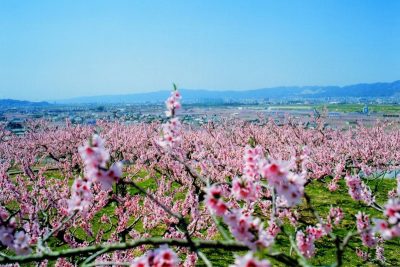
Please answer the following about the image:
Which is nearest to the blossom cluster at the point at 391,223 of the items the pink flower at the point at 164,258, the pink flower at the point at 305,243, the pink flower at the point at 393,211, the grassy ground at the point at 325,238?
the pink flower at the point at 393,211

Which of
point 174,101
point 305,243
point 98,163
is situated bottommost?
point 305,243

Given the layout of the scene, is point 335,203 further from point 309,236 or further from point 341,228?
point 309,236

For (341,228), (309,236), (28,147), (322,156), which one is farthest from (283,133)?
(309,236)

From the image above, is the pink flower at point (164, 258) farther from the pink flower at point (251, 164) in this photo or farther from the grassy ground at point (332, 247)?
the grassy ground at point (332, 247)

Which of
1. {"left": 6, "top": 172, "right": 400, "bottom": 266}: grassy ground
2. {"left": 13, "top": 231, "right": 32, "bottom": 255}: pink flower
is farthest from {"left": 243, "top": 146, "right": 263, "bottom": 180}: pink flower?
{"left": 6, "top": 172, "right": 400, "bottom": 266}: grassy ground

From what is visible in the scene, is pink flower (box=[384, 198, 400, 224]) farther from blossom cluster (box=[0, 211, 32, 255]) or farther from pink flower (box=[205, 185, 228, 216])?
blossom cluster (box=[0, 211, 32, 255])

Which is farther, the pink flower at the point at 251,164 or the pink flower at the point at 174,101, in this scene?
the pink flower at the point at 174,101

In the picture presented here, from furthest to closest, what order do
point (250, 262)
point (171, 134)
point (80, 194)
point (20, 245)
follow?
point (171, 134)
point (80, 194)
point (20, 245)
point (250, 262)

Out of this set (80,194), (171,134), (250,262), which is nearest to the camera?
(250,262)

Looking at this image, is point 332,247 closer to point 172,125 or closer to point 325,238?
point 325,238

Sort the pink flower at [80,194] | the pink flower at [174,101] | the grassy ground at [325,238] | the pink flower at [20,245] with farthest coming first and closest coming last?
1. the grassy ground at [325,238]
2. the pink flower at [174,101]
3. the pink flower at [80,194]
4. the pink flower at [20,245]

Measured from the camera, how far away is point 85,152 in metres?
2.34

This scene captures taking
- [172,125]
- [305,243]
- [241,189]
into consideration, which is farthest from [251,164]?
[305,243]

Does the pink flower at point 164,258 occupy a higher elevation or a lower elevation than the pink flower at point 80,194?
lower
